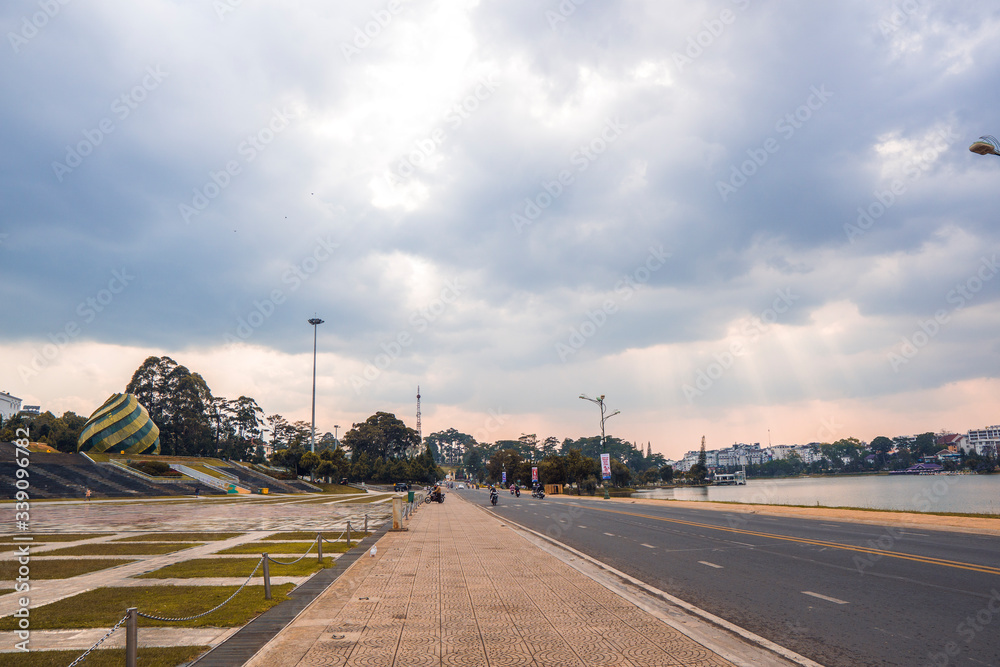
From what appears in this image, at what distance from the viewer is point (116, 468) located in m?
71.8

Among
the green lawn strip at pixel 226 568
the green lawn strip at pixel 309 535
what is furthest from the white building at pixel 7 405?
the green lawn strip at pixel 226 568

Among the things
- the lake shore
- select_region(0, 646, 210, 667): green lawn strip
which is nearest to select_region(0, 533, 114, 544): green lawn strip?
select_region(0, 646, 210, 667): green lawn strip

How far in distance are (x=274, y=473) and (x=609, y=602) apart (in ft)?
336

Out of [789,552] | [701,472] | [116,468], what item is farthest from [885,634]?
[701,472]

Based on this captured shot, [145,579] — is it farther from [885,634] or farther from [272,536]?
[885,634]

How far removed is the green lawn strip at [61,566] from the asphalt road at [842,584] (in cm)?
1264

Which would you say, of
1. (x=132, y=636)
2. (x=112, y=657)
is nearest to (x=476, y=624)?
(x=132, y=636)

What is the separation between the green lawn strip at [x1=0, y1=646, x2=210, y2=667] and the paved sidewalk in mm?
1005

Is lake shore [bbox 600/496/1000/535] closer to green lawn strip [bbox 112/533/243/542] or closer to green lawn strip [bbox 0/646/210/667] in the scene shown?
green lawn strip [bbox 0/646/210/667]

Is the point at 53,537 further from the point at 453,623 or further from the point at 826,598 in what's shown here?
the point at 826,598

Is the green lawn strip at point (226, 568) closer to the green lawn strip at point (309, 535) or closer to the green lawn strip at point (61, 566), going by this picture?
the green lawn strip at point (61, 566)

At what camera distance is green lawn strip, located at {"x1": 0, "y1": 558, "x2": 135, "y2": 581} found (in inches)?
520

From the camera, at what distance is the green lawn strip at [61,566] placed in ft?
43.4

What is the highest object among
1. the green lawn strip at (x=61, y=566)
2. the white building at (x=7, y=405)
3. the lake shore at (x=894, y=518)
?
the white building at (x=7, y=405)
